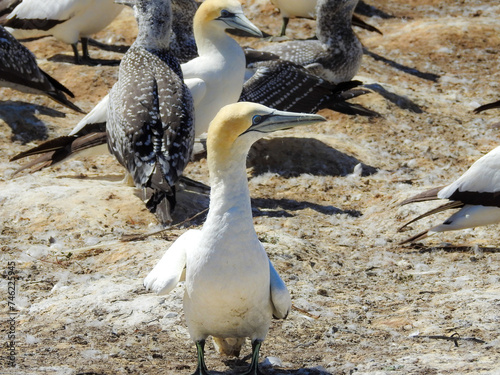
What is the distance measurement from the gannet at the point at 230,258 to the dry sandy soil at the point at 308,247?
0.99 ft

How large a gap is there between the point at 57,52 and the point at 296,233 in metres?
5.63

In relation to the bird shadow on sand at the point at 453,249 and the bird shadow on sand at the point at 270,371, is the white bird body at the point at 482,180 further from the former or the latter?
the bird shadow on sand at the point at 270,371

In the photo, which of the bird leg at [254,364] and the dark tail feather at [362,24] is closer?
the bird leg at [254,364]

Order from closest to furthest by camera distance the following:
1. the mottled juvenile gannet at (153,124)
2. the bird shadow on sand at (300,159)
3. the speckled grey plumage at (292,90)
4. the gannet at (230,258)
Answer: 1. the gannet at (230,258)
2. the mottled juvenile gannet at (153,124)
3. the bird shadow on sand at (300,159)
4. the speckled grey plumage at (292,90)

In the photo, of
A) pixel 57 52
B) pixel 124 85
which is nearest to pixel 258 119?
pixel 124 85

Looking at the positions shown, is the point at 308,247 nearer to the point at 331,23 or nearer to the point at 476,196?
the point at 476,196

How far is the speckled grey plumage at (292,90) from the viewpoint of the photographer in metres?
8.36

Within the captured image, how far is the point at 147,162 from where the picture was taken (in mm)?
5938

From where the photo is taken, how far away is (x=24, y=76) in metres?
8.13

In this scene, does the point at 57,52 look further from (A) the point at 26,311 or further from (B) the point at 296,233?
(A) the point at 26,311

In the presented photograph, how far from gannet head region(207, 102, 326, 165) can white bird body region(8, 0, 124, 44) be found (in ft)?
22.1

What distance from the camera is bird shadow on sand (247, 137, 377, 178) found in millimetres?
7637

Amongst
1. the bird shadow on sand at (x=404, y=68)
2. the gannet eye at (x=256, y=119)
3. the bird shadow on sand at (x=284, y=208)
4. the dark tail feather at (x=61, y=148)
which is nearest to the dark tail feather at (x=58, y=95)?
the dark tail feather at (x=61, y=148)

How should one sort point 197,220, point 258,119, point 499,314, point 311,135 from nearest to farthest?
point 258,119
point 499,314
point 197,220
point 311,135
